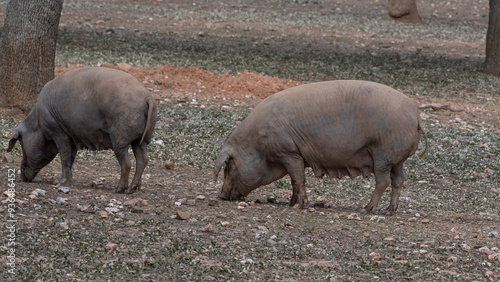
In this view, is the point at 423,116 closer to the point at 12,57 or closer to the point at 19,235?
the point at 12,57

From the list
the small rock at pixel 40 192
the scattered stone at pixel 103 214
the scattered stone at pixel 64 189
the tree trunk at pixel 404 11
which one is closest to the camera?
the scattered stone at pixel 103 214

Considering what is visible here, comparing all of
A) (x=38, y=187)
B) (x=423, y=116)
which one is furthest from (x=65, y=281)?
(x=423, y=116)

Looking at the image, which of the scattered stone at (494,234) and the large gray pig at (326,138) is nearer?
the scattered stone at (494,234)

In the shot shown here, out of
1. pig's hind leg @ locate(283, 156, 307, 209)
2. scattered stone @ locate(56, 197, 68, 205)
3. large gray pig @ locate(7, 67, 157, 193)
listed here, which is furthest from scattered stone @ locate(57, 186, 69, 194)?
pig's hind leg @ locate(283, 156, 307, 209)

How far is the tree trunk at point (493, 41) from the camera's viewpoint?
59.8ft

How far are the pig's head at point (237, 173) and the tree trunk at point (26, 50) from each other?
4387 millimetres

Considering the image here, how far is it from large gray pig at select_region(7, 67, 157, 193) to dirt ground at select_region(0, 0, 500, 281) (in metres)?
0.35

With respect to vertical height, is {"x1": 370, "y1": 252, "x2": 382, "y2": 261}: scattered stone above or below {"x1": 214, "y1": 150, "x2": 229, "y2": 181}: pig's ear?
above

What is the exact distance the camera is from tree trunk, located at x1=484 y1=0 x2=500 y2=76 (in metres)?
18.2

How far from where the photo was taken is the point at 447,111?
14.9m

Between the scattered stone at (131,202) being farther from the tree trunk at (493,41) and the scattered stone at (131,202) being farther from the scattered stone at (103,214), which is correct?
the tree trunk at (493,41)

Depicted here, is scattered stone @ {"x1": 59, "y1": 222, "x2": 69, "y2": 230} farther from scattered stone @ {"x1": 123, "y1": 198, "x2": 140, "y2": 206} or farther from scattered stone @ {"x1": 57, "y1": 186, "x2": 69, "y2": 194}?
scattered stone @ {"x1": 57, "y1": 186, "x2": 69, "y2": 194}

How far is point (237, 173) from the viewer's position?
29.2 feet

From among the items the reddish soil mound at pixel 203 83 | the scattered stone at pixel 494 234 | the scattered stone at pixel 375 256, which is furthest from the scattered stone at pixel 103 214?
the reddish soil mound at pixel 203 83
